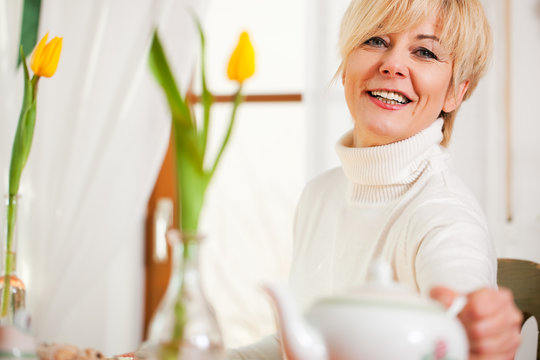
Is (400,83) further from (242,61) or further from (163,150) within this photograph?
(163,150)

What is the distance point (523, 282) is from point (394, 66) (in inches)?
20.8

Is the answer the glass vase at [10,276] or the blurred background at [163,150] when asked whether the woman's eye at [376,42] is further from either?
the blurred background at [163,150]

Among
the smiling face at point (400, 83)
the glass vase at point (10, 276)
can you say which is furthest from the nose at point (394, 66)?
the glass vase at point (10, 276)

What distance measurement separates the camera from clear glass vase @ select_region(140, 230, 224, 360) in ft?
2.25

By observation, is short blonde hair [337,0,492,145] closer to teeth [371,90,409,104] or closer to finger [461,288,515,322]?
teeth [371,90,409,104]

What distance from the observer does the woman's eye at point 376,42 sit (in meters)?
1.37

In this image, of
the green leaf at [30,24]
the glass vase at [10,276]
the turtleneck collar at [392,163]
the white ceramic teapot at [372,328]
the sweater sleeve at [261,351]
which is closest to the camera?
the white ceramic teapot at [372,328]

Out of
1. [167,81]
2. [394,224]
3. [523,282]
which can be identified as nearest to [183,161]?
[167,81]

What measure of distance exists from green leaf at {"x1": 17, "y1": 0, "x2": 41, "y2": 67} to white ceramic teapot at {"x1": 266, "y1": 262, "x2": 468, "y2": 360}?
1956 millimetres

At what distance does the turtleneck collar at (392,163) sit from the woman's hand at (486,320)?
611mm

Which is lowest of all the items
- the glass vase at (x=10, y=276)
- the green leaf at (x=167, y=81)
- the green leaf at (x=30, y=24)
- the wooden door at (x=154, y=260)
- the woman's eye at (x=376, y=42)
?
the wooden door at (x=154, y=260)

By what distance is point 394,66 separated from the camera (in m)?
1.32

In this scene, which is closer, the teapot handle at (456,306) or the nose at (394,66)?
the teapot handle at (456,306)

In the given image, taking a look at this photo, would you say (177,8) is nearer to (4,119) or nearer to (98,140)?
(98,140)
